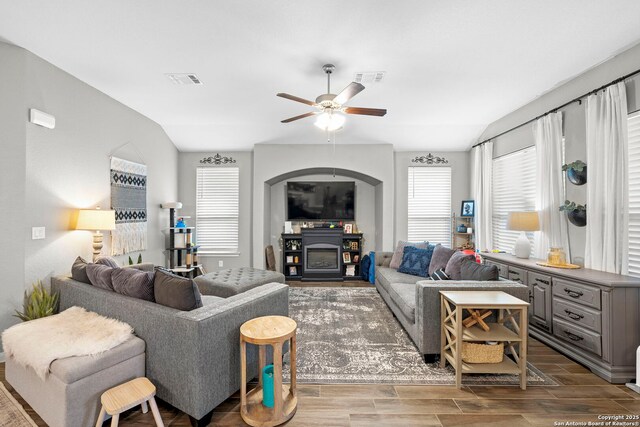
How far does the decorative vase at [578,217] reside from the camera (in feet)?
10.1

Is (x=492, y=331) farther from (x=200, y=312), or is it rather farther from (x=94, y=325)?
(x=94, y=325)

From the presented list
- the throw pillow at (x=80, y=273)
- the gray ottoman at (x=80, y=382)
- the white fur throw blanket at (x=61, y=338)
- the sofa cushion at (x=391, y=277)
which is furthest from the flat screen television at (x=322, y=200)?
the gray ottoman at (x=80, y=382)

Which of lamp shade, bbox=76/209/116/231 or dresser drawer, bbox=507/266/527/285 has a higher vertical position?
lamp shade, bbox=76/209/116/231

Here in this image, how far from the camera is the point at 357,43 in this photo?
104 inches

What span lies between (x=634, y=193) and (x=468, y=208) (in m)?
2.86

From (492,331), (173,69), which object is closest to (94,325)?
(173,69)

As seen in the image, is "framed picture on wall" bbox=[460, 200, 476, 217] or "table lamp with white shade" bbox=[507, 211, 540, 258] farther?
"framed picture on wall" bbox=[460, 200, 476, 217]

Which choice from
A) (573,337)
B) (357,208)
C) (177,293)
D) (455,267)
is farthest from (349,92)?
(357,208)

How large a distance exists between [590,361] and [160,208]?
609cm

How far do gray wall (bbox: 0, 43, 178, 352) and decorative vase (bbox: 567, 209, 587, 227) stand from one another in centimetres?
567

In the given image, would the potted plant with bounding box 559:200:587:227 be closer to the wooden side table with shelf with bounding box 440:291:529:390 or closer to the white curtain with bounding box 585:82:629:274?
the white curtain with bounding box 585:82:629:274

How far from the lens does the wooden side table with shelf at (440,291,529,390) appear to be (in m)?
2.26

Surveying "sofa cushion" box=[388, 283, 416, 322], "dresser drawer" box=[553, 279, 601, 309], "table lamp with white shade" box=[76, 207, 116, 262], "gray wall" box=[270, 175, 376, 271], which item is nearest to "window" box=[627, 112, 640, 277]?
"dresser drawer" box=[553, 279, 601, 309]

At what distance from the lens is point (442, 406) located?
2088 millimetres
